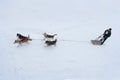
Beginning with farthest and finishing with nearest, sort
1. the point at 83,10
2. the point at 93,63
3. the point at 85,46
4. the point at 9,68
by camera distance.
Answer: the point at 83,10 → the point at 85,46 → the point at 93,63 → the point at 9,68

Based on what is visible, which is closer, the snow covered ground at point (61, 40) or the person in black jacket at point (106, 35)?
the snow covered ground at point (61, 40)

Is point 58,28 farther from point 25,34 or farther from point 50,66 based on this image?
point 50,66

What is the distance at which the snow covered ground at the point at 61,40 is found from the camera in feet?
20.3

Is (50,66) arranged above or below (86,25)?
below

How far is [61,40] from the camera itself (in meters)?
7.00

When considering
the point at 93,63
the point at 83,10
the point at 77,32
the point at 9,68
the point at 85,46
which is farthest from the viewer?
the point at 83,10

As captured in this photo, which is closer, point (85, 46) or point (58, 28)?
point (85, 46)

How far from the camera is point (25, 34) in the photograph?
7043 mm

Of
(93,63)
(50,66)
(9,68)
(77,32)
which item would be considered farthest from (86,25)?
(9,68)

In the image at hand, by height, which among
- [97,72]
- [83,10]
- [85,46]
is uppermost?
[83,10]

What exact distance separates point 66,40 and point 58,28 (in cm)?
63

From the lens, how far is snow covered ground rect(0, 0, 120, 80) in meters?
6.19

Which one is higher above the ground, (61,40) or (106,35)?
(106,35)

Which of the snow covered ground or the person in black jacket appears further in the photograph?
the person in black jacket
